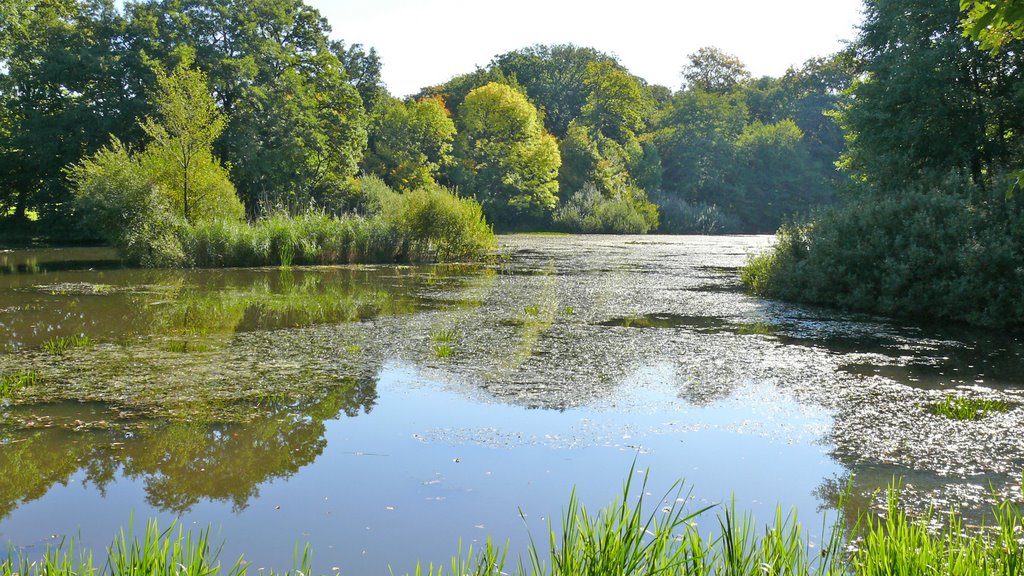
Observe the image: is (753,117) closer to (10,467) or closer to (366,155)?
(366,155)

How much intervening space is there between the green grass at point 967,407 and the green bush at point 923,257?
16.5 ft

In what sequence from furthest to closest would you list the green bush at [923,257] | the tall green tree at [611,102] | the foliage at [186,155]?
the tall green tree at [611,102] → the foliage at [186,155] → the green bush at [923,257]

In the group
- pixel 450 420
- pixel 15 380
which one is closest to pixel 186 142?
pixel 15 380

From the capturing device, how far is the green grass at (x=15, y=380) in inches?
272

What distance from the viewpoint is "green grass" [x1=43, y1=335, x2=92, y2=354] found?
8885 mm

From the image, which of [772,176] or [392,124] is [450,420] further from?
[772,176]

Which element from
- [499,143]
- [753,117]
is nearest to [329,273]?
[499,143]

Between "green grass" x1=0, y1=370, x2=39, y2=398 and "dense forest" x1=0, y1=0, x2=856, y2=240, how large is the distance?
16205 millimetres

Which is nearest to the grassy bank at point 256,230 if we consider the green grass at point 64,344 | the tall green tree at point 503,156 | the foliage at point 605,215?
the green grass at point 64,344

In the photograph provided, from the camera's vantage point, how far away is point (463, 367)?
8.47 m

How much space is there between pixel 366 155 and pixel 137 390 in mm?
39620

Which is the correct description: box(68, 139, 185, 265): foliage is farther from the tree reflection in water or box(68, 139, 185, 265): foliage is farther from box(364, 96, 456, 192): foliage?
box(364, 96, 456, 192): foliage

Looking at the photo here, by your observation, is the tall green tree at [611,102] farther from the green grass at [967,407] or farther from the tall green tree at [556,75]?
the green grass at [967,407]

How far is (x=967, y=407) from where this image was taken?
6531mm
